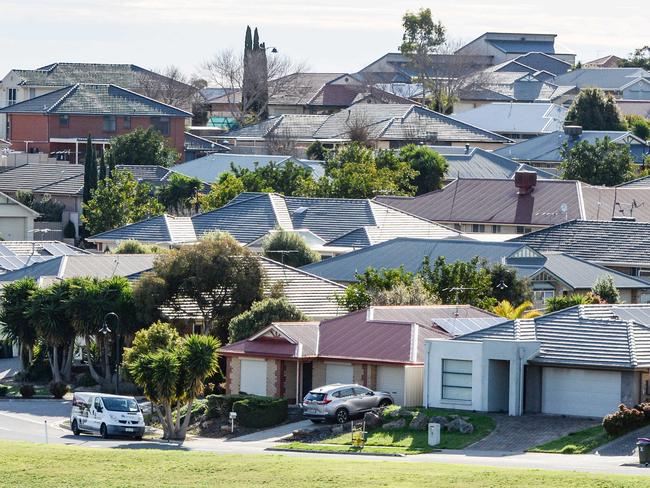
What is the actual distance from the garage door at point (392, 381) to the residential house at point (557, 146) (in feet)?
274

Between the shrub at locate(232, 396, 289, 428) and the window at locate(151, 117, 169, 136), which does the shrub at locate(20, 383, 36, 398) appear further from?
the window at locate(151, 117, 169, 136)

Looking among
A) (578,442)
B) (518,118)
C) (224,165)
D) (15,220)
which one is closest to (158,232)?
(15,220)

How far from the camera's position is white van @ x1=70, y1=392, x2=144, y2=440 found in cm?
5216

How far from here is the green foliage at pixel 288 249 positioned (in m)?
84.8

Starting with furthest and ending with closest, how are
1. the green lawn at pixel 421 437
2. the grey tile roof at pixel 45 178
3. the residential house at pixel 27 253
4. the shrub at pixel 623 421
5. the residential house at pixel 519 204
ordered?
the grey tile roof at pixel 45 178, the residential house at pixel 519 204, the residential house at pixel 27 253, the green lawn at pixel 421 437, the shrub at pixel 623 421

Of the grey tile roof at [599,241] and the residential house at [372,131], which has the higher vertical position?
the residential house at [372,131]

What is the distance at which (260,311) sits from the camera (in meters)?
62.8

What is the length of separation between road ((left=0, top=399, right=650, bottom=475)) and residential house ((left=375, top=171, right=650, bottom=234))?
48.7m

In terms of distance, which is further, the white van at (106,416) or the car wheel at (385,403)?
the car wheel at (385,403)

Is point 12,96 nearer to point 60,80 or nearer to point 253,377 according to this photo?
point 60,80

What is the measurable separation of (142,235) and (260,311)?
101 ft

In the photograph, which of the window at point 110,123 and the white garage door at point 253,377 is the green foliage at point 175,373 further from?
the window at point 110,123

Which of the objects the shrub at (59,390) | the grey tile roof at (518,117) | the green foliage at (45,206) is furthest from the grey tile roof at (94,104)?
the shrub at (59,390)

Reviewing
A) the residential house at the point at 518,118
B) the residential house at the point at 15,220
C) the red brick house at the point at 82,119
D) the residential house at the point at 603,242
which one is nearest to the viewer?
the residential house at the point at 603,242
